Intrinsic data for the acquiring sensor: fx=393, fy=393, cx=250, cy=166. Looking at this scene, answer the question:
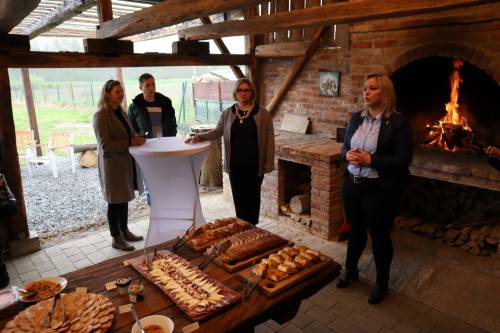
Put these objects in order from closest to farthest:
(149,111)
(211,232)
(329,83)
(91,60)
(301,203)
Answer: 1. (211,232)
2. (91,60)
3. (149,111)
4. (301,203)
5. (329,83)

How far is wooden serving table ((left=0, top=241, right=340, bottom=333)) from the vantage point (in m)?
1.98

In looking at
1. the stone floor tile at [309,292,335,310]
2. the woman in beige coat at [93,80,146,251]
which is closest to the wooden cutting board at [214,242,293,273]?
the stone floor tile at [309,292,335,310]

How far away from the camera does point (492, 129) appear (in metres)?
4.43

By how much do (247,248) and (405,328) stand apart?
1.54m

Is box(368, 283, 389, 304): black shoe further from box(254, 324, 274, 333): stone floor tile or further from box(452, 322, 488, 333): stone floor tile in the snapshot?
box(254, 324, 274, 333): stone floor tile

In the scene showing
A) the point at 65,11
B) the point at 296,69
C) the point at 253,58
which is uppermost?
the point at 65,11

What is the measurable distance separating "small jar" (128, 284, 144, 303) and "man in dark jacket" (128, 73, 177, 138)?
9.85 feet

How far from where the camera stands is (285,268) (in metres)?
2.37

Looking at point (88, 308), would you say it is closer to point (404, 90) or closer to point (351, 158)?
point (351, 158)

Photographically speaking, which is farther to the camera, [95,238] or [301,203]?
[301,203]

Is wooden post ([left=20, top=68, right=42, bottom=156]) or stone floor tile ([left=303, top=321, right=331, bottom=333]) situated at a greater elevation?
wooden post ([left=20, top=68, right=42, bottom=156])

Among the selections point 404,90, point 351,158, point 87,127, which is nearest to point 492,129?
point 404,90

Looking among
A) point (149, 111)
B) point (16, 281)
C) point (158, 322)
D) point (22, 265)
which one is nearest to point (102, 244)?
point (22, 265)

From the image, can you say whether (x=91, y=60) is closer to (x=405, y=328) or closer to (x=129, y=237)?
(x=129, y=237)
